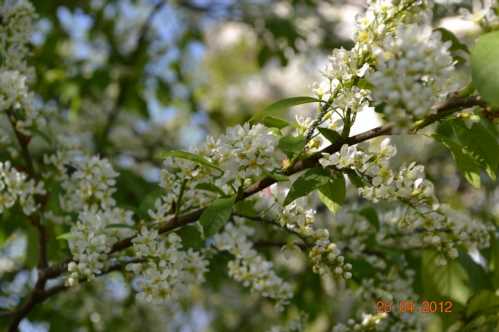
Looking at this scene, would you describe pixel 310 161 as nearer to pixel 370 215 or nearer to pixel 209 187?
pixel 209 187

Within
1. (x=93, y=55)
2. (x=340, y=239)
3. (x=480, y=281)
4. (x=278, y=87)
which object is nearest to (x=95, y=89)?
(x=93, y=55)

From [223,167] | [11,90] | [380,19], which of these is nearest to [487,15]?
[380,19]

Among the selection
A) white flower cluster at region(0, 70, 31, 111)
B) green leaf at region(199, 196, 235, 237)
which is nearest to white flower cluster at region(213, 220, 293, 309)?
green leaf at region(199, 196, 235, 237)

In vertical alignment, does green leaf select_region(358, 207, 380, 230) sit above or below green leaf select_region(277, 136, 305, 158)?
above

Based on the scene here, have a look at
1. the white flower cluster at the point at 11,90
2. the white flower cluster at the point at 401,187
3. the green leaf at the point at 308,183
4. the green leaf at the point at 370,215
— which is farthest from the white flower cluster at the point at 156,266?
the green leaf at the point at 370,215

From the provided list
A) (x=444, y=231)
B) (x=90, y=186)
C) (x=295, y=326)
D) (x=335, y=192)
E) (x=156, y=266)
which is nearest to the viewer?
(x=335, y=192)
